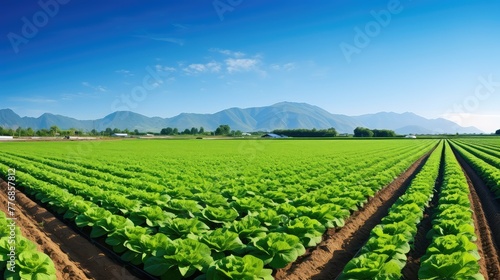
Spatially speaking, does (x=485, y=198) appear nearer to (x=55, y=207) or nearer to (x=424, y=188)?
(x=424, y=188)

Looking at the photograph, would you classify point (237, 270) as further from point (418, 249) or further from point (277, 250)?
point (418, 249)

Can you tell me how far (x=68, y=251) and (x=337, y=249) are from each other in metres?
Result: 5.94

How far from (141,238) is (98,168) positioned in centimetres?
1707

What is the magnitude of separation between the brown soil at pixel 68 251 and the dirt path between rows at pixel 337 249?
3046 mm

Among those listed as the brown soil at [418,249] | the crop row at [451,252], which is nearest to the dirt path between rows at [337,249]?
the brown soil at [418,249]

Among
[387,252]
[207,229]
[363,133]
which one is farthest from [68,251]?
[363,133]

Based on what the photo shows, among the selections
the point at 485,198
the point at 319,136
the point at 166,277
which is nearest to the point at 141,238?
the point at 166,277

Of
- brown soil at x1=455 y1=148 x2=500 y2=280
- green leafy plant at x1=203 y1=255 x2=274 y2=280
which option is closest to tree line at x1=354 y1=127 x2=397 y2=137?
brown soil at x1=455 y1=148 x2=500 y2=280

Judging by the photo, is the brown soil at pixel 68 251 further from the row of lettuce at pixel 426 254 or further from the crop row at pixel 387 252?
the row of lettuce at pixel 426 254

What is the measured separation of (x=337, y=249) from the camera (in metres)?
7.56

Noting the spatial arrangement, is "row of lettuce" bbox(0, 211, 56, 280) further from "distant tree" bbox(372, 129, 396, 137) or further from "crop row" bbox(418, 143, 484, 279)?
A: "distant tree" bbox(372, 129, 396, 137)

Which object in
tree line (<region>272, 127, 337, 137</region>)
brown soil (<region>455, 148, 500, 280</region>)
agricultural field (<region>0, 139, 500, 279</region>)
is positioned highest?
tree line (<region>272, 127, 337, 137</region>)

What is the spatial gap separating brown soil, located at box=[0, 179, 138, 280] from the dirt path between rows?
9.99ft

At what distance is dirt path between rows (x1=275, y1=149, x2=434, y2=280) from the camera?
20.5 feet
